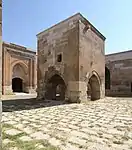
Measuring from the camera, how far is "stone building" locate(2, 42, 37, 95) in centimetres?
1878

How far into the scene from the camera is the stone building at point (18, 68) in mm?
18781

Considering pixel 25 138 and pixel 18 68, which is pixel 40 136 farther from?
pixel 18 68

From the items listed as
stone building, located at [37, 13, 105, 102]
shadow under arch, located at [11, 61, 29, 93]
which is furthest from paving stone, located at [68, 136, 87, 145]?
shadow under arch, located at [11, 61, 29, 93]

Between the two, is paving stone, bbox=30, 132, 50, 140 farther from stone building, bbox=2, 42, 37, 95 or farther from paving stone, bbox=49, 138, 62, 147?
stone building, bbox=2, 42, 37, 95

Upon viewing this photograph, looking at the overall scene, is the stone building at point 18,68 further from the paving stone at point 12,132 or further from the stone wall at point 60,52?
the paving stone at point 12,132

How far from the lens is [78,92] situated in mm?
9242

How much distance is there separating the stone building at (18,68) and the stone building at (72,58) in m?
8.10

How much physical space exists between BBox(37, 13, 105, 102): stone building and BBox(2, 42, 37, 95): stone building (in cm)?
810

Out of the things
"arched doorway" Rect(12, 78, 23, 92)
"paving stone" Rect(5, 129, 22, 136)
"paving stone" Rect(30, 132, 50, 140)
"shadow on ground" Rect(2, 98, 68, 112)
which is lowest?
"shadow on ground" Rect(2, 98, 68, 112)

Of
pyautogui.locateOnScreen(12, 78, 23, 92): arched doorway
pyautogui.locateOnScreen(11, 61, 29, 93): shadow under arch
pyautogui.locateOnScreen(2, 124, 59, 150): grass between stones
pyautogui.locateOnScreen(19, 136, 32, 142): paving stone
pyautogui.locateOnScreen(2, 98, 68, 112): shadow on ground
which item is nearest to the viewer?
pyautogui.locateOnScreen(2, 124, 59, 150): grass between stones

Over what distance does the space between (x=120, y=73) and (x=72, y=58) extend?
9.58 meters

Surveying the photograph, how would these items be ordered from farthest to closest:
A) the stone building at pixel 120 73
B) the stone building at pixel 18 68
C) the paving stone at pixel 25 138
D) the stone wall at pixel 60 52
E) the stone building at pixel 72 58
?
the stone building at pixel 18 68, the stone building at pixel 120 73, the stone wall at pixel 60 52, the stone building at pixel 72 58, the paving stone at pixel 25 138

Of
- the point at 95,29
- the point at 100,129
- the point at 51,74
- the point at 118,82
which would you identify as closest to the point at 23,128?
the point at 100,129

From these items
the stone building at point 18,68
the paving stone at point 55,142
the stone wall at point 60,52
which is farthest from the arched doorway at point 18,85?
the paving stone at point 55,142
